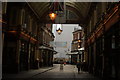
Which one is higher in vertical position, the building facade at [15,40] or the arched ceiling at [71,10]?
the arched ceiling at [71,10]

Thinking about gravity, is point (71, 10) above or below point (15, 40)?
above

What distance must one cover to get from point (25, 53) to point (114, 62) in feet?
47.5

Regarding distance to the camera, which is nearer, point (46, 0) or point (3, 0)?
point (3, 0)

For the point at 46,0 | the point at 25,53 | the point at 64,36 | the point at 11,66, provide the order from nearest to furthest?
the point at 11,66 → the point at 25,53 → the point at 46,0 → the point at 64,36

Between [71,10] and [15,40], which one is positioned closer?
Result: [15,40]

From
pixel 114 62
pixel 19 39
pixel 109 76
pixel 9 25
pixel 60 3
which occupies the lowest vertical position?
pixel 109 76

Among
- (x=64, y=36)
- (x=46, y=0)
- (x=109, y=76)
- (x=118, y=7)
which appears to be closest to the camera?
(x=118, y=7)

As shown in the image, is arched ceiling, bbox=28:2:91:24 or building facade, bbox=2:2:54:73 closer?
building facade, bbox=2:2:54:73

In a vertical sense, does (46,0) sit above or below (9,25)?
above

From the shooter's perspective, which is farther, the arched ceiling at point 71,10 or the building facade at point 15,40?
the arched ceiling at point 71,10

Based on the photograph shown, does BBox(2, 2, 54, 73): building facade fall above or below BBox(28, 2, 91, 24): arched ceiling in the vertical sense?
below

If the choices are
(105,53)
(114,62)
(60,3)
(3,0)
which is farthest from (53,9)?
(114,62)

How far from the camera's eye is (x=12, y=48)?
21.0 metres

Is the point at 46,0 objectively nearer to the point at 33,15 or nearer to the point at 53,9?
the point at 33,15
